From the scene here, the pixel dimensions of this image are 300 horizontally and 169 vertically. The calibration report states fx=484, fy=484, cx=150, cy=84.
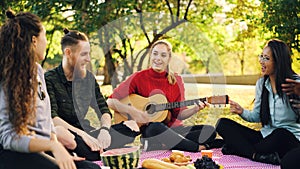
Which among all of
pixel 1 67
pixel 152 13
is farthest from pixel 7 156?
pixel 152 13

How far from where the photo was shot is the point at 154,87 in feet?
12.5

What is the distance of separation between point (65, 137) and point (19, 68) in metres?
1.08

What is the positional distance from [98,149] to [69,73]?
551 millimetres

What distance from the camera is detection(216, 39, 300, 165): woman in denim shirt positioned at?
125 inches

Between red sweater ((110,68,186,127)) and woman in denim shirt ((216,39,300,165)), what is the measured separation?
51 cm

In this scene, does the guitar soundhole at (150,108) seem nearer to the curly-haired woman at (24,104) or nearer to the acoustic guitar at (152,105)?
the acoustic guitar at (152,105)

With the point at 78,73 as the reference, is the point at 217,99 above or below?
below

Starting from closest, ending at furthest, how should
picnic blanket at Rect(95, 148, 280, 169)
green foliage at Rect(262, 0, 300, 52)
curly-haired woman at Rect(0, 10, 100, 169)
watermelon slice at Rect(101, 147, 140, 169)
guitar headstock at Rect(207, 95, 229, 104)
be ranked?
curly-haired woman at Rect(0, 10, 100, 169) < watermelon slice at Rect(101, 147, 140, 169) < picnic blanket at Rect(95, 148, 280, 169) < guitar headstock at Rect(207, 95, 229, 104) < green foliage at Rect(262, 0, 300, 52)

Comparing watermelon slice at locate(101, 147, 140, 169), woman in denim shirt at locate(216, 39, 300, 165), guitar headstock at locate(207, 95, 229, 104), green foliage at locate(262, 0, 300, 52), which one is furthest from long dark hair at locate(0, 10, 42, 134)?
green foliage at locate(262, 0, 300, 52)

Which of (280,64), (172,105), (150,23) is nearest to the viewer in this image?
(280,64)

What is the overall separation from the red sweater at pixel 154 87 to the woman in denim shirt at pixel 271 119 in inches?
20.0

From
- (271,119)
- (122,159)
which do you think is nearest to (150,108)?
(271,119)

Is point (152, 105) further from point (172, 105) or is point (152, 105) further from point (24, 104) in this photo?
point (24, 104)

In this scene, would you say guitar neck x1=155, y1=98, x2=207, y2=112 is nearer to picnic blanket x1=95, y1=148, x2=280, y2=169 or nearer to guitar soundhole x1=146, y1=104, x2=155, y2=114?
guitar soundhole x1=146, y1=104, x2=155, y2=114
